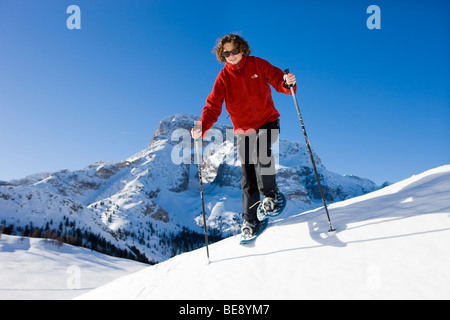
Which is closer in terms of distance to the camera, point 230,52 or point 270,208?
point 270,208

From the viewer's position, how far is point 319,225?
12.9ft

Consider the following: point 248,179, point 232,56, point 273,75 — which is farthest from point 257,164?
point 232,56

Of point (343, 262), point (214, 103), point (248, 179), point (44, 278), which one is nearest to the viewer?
point (343, 262)

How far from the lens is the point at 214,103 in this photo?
16.2ft

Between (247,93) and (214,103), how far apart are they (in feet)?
2.18

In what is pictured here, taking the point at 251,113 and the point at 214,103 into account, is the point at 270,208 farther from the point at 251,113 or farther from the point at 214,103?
the point at 214,103

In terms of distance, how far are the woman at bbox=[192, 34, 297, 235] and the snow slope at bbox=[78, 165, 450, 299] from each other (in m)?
0.84

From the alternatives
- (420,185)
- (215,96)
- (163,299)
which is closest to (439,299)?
(163,299)

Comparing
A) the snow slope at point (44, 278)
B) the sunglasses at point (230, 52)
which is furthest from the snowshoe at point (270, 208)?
the snow slope at point (44, 278)

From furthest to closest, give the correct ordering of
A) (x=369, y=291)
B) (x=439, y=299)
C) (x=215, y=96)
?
1. (x=215, y=96)
2. (x=369, y=291)
3. (x=439, y=299)

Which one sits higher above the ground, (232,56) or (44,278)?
(232,56)
